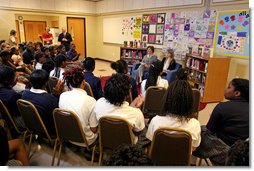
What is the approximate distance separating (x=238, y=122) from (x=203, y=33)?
12.7ft

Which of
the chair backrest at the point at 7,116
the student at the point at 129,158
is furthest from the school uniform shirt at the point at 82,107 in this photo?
the student at the point at 129,158

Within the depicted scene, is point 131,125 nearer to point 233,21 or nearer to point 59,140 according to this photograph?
point 59,140

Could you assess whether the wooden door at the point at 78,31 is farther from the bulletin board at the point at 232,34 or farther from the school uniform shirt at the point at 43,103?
the school uniform shirt at the point at 43,103

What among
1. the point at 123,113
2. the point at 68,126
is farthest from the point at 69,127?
the point at 123,113

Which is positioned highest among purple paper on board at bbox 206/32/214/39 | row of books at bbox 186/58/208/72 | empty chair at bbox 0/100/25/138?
purple paper on board at bbox 206/32/214/39

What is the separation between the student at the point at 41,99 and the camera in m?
1.96

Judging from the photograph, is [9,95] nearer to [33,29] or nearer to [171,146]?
[171,146]

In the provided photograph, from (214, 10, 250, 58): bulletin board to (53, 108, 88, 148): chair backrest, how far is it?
3.74 m

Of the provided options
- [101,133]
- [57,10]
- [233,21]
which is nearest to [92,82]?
[101,133]

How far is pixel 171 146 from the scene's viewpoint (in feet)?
4.77

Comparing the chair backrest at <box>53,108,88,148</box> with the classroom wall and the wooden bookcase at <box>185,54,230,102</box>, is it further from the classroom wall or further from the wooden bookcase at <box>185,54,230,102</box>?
the wooden bookcase at <box>185,54,230,102</box>

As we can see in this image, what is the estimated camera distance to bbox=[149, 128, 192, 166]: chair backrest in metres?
1.40

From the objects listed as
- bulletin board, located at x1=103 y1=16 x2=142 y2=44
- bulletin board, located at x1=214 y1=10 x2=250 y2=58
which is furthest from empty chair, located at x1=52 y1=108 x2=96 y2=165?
bulletin board, located at x1=103 y1=16 x2=142 y2=44

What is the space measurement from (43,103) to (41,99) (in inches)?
1.8
